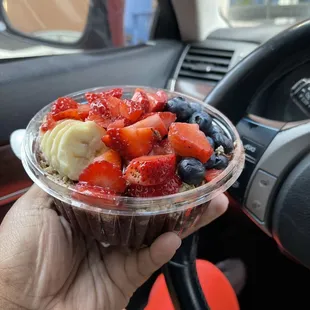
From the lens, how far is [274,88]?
1279 mm

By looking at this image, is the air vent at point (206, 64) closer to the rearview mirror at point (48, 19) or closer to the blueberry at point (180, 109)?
the rearview mirror at point (48, 19)

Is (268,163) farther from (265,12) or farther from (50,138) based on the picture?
(265,12)

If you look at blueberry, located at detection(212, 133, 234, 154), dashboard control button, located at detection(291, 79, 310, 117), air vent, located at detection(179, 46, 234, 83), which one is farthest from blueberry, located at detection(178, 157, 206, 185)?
air vent, located at detection(179, 46, 234, 83)

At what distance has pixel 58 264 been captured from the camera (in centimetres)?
92

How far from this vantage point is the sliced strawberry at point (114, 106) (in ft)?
2.91

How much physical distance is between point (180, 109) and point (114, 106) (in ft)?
0.43

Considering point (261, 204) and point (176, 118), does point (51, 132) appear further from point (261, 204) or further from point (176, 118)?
point (261, 204)

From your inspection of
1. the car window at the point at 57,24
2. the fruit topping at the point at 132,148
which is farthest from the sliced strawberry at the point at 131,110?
the car window at the point at 57,24

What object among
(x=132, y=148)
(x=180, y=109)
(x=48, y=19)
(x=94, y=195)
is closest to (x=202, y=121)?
(x=180, y=109)

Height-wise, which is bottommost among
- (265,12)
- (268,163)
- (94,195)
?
(265,12)

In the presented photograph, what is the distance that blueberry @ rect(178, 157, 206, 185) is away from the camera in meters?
0.80

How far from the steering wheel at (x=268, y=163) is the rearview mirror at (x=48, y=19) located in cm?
80

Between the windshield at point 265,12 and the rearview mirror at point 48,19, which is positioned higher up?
the rearview mirror at point 48,19

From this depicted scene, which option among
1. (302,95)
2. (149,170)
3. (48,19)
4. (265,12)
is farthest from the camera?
(265,12)
